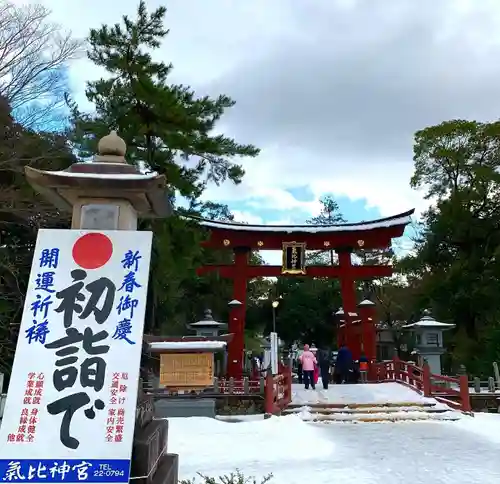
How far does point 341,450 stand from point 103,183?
20.9 feet

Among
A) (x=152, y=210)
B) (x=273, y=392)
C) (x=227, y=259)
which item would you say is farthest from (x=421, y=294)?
(x=152, y=210)

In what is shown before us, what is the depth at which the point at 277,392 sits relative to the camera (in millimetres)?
13062

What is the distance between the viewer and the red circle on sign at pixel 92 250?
4160mm

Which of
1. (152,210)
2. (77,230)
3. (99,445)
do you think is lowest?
(99,445)

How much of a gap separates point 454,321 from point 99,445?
Result: 2681 centimetres

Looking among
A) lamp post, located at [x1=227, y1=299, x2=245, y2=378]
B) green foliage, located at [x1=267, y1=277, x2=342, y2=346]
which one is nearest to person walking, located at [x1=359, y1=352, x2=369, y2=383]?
lamp post, located at [x1=227, y1=299, x2=245, y2=378]

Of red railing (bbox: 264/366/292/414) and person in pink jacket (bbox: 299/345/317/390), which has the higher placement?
person in pink jacket (bbox: 299/345/317/390)

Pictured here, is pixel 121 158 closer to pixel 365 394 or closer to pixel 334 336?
pixel 365 394

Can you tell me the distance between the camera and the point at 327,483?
6.42m

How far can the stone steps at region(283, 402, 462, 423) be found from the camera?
12.0 metres

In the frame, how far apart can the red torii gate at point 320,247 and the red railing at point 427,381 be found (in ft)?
4.01

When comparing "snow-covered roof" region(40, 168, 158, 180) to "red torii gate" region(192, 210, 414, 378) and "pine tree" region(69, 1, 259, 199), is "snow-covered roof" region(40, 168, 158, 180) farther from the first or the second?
"red torii gate" region(192, 210, 414, 378)

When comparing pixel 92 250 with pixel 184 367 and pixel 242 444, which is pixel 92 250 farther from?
pixel 184 367

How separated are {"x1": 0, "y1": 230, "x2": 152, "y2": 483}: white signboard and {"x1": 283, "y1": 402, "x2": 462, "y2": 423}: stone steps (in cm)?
901
